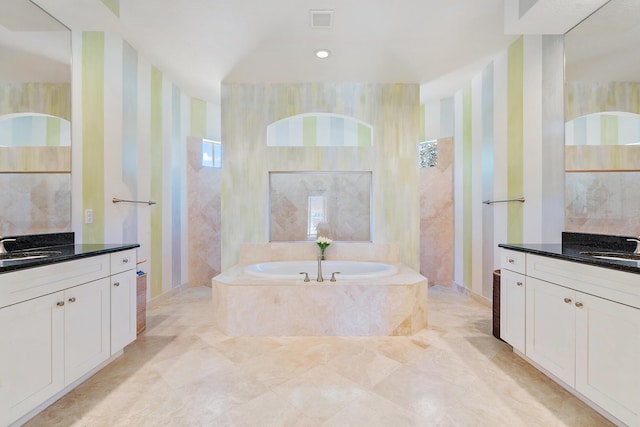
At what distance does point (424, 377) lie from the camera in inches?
75.0

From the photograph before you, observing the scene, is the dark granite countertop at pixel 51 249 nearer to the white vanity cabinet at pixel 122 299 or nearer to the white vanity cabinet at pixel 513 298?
the white vanity cabinet at pixel 122 299

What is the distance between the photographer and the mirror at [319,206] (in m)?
3.73

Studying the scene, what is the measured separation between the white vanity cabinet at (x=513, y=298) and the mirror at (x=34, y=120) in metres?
3.44

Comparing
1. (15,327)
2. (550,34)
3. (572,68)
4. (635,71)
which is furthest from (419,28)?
(15,327)

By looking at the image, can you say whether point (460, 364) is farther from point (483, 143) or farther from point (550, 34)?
point (550, 34)

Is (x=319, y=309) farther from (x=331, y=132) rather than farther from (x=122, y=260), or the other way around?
(x=331, y=132)

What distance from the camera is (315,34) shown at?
2.63 meters

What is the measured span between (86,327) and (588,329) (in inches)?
111

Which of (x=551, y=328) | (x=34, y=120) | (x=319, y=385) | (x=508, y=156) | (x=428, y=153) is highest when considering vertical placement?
(x=428, y=153)

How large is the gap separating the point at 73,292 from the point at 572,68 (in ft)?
12.4

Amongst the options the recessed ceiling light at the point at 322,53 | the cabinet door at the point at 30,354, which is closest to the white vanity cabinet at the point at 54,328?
the cabinet door at the point at 30,354

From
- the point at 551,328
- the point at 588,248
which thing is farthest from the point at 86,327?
the point at 588,248

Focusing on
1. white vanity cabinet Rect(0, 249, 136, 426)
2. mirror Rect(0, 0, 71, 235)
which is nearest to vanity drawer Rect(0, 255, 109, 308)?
white vanity cabinet Rect(0, 249, 136, 426)

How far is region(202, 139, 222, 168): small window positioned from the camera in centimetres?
439
